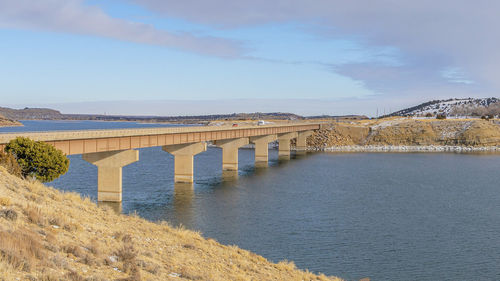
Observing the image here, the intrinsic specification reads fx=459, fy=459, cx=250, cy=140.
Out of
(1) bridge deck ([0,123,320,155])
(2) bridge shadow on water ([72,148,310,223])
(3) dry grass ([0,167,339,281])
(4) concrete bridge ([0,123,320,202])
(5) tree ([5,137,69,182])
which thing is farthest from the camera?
(2) bridge shadow on water ([72,148,310,223])

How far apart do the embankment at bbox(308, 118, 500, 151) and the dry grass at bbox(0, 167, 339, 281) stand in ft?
346

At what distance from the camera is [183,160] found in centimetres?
6050

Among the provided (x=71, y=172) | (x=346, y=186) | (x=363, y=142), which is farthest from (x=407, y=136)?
(x=71, y=172)

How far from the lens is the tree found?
30.8 m

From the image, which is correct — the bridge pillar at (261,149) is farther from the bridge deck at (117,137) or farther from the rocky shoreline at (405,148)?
the rocky shoreline at (405,148)

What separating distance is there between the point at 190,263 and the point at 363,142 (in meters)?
120

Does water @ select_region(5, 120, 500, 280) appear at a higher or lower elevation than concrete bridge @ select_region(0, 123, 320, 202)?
lower

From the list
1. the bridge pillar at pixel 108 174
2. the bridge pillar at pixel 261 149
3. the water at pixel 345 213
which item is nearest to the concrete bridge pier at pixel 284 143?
the bridge pillar at pixel 261 149

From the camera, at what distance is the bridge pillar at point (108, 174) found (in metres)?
45.0

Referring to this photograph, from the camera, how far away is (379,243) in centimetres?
3128

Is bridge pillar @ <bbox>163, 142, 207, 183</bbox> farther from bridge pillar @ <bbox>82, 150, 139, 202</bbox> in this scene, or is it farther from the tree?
the tree

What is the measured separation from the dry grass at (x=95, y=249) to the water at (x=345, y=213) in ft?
25.1

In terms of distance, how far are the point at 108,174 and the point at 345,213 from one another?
23173mm

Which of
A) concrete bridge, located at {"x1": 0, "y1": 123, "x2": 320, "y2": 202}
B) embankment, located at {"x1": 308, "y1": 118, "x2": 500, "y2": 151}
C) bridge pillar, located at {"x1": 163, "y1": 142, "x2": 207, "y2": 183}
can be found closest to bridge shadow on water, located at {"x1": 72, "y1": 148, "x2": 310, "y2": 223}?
bridge pillar, located at {"x1": 163, "y1": 142, "x2": 207, "y2": 183}
